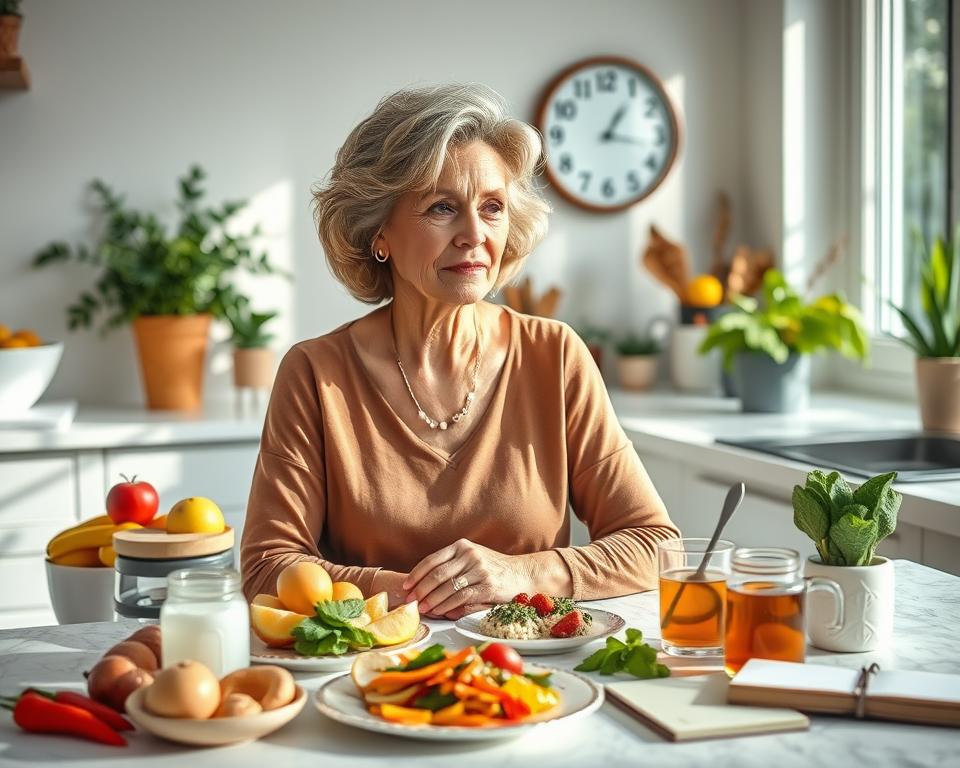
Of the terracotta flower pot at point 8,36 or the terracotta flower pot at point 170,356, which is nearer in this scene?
the terracotta flower pot at point 8,36

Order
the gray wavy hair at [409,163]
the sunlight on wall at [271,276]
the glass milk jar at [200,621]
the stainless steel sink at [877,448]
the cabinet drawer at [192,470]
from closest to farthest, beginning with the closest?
the glass milk jar at [200,621], the gray wavy hair at [409,163], the stainless steel sink at [877,448], the cabinet drawer at [192,470], the sunlight on wall at [271,276]

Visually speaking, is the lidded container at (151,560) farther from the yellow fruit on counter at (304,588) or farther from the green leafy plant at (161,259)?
the green leafy plant at (161,259)

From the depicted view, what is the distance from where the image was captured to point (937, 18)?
10.6 feet

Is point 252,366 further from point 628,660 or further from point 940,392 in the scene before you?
point 628,660

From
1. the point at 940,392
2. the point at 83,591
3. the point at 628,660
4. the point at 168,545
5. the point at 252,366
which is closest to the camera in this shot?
the point at 628,660

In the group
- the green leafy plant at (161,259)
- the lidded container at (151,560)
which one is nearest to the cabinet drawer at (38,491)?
the green leafy plant at (161,259)

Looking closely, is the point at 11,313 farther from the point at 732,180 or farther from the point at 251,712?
the point at 251,712

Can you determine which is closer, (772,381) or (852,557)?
(852,557)

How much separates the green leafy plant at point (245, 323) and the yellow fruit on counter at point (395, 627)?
221cm

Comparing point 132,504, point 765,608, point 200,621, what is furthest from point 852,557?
point 132,504

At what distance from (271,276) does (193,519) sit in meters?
2.02

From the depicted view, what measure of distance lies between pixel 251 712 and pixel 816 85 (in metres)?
3.09

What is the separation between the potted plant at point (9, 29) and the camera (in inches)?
124

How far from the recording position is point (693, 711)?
3.75 ft
